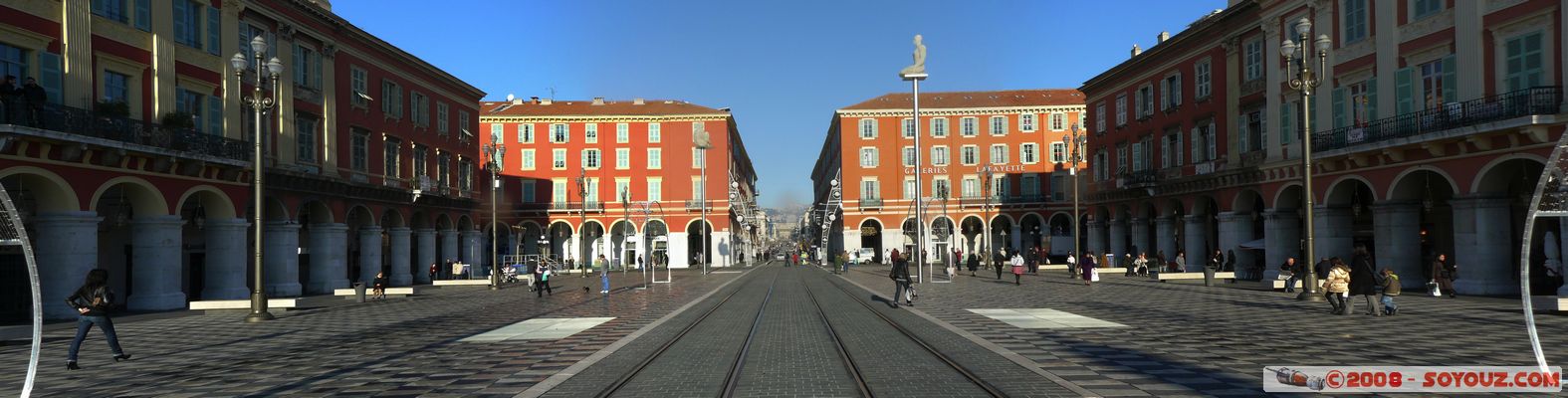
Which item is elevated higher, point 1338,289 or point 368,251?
point 368,251

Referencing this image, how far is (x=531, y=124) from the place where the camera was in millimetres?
79250

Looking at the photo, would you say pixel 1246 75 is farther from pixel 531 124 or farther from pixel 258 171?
pixel 531 124

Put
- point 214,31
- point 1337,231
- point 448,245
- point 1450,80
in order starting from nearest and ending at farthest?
point 1450,80, point 214,31, point 1337,231, point 448,245

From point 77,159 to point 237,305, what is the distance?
16.3ft

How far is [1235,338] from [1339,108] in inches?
831

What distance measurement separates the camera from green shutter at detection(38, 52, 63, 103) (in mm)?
23453

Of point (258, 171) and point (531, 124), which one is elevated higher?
point (531, 124)

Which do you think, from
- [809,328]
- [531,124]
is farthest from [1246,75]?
[531,124]

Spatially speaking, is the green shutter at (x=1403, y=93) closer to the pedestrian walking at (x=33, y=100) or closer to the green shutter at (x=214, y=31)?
the pedestrian walking at (x=33, y=100)

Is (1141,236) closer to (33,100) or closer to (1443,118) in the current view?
(1443,118)

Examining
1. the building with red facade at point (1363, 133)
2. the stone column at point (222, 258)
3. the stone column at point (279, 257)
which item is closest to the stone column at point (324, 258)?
the stone column at point (279, 257)

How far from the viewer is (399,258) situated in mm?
44875

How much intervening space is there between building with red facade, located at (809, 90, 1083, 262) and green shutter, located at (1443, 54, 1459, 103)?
53.1 m

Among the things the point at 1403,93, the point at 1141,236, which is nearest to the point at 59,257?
the point at 1403,93
